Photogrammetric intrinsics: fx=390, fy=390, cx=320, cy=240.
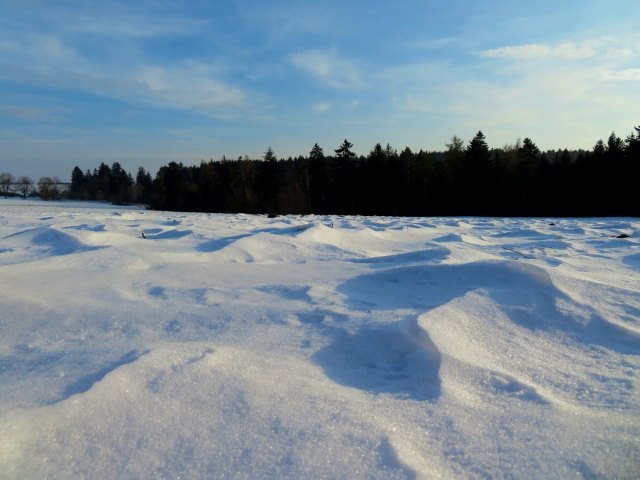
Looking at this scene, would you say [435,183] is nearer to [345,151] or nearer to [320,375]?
[345,151]

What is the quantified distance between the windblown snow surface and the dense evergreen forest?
2517 cm

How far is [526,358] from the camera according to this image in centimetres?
194

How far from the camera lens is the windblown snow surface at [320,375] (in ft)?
4.02

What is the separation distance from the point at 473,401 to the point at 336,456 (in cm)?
65

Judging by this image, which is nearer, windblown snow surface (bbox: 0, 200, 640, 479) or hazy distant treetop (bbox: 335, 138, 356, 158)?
windblown snow surface (bbox: 0, 200, 640, 479)

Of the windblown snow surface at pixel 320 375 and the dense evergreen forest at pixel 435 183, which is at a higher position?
the dense evergreen forest at pixel 435 183

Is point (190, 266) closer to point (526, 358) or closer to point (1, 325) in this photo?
point (1, 325)

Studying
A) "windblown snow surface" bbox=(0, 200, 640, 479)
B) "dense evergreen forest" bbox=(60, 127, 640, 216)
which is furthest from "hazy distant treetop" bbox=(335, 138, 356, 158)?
"windblown snow surface" bbox=(0, 200, 640, 479)

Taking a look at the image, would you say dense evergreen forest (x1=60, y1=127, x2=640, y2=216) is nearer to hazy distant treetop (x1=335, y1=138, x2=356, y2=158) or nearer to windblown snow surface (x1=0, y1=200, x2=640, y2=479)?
hazy distant treetop (x1=335, y1=138, x2=356, y2=158)

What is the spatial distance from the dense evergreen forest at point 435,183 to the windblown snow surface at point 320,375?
25.2m

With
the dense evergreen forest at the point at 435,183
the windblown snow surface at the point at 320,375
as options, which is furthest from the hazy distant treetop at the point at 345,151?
the windblown snow surface at the point at 320,375

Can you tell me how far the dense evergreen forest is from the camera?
2458cm

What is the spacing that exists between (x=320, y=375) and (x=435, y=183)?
30.4 m

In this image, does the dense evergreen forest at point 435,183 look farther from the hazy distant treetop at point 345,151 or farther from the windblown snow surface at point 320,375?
the windblown snow surface at point 320,375
